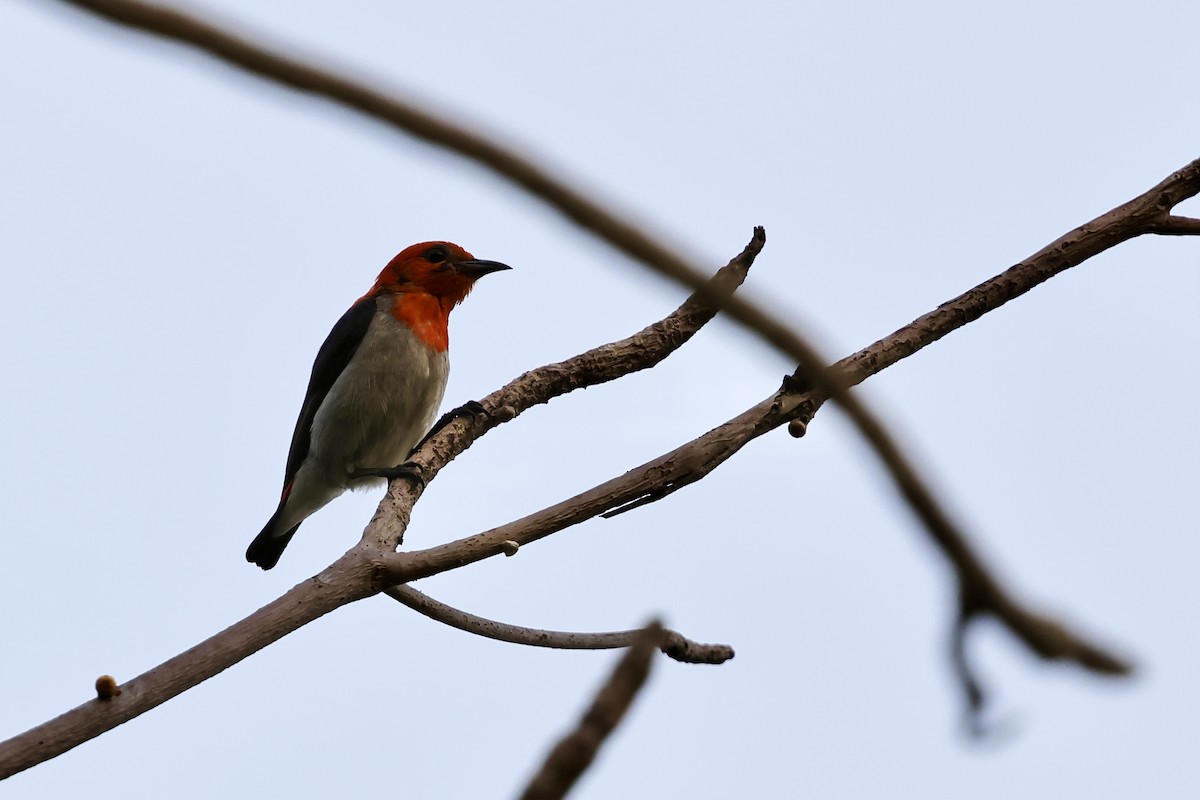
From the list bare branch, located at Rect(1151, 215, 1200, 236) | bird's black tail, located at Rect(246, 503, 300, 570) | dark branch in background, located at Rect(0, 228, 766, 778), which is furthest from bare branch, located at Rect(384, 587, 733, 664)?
bird's black tail, located at Rect(246, 503, 300, 570)

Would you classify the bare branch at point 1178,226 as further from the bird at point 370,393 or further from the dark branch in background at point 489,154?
the bird at point 370,393

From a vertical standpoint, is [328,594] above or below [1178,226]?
below

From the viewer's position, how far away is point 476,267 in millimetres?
8266

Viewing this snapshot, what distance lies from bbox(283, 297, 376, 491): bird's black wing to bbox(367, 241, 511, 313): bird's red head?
0.53 meters

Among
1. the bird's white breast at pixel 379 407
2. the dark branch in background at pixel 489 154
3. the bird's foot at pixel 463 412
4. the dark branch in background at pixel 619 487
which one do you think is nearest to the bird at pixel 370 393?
the bird's white breast at pixel 379 407

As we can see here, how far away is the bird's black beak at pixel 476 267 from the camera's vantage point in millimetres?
8242

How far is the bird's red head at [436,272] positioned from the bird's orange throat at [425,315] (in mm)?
91

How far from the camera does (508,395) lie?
591 cm

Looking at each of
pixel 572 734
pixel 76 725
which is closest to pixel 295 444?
pixel 76 725

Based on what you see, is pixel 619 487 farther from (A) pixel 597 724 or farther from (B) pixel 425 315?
(B) pixel 425 315

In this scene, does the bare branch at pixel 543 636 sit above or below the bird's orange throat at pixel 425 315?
below

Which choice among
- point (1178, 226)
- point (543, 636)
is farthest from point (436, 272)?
point (1178, 226)

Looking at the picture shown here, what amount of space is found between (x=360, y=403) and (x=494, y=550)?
3.37 meters

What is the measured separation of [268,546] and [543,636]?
4.02 meters
